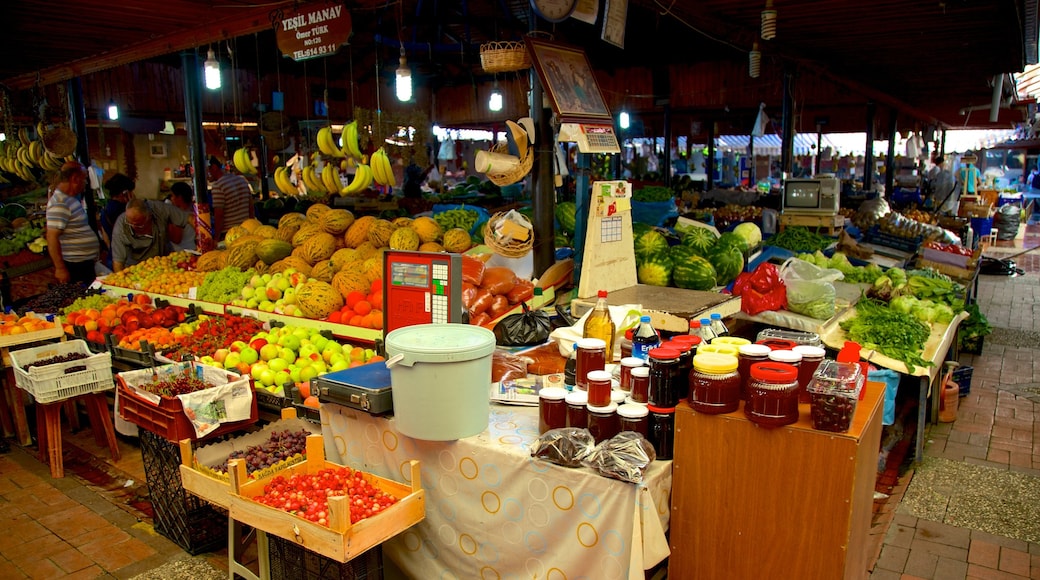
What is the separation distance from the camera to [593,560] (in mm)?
2410

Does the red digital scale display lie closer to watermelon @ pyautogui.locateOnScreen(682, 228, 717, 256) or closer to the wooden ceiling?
the wooden ceiling

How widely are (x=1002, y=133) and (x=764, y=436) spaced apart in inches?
1681

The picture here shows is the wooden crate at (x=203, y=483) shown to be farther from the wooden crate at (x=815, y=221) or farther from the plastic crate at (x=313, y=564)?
the wooden crate at (x=815, y=221)

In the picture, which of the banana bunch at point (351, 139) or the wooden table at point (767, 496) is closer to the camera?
the wooden table at point (767, 496)

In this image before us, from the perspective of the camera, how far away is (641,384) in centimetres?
261

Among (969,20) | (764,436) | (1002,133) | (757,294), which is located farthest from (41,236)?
(1002,133)

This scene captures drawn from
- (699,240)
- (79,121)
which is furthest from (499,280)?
(79,121)

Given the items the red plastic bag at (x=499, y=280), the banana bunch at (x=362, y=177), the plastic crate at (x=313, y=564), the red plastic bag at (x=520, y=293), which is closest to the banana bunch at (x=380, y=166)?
the banana bunch at (x=362, y=177)

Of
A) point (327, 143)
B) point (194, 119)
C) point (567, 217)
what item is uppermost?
point (194, 119)

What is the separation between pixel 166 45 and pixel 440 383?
7008 mm

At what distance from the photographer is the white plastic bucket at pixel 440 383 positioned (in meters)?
2.49

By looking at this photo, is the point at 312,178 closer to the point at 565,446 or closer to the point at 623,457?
the point at 565,446

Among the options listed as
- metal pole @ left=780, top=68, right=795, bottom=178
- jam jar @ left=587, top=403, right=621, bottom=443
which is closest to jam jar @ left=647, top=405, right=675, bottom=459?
jam jar @ left=587, top=403, right=621, bottom=443

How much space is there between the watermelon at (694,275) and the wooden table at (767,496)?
275 centimetres
